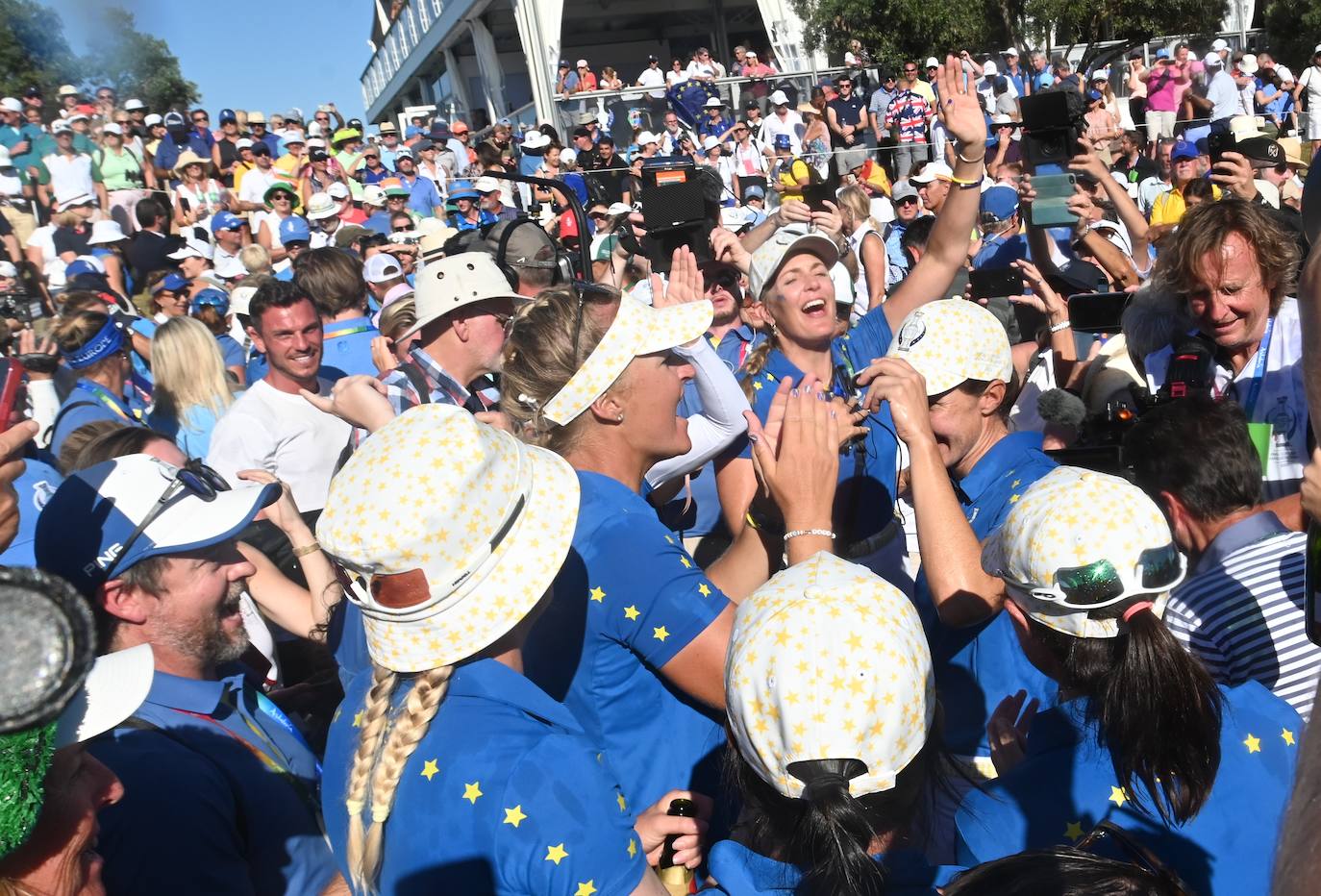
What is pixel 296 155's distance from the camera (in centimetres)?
1487

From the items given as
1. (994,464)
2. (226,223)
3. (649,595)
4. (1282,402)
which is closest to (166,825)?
(649,595)

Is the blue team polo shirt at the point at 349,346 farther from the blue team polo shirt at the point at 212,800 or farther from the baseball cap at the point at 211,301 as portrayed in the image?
the blue team polo shirt at the point at 212,800

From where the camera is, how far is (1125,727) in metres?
1.80

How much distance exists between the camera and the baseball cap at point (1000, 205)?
7270mm

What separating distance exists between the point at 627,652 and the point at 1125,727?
98cm

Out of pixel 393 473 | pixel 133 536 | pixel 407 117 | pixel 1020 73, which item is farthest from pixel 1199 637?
pixel 407 117

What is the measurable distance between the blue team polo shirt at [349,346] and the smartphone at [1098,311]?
3.50 m

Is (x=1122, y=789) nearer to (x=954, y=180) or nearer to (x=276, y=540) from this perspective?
(x=954, y=180)

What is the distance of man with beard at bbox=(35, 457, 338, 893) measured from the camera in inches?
77.7

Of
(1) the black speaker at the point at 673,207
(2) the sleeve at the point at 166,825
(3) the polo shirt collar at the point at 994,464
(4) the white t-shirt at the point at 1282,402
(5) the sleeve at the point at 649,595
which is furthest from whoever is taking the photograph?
(1) the black speaker at the point at 673,207

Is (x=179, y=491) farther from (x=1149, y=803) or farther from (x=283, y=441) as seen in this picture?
(x=1149, y=803)

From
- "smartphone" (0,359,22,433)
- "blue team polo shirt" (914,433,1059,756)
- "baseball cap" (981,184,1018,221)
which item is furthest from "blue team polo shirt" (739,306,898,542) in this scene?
"baseball cap" (981,184,1018,221)

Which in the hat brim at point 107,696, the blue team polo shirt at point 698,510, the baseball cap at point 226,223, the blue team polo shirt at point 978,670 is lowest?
the blue team polo shirt at point 698,510

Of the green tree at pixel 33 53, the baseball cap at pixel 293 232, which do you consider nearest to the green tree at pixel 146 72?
the green tree at pixel 33 53
